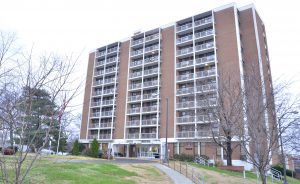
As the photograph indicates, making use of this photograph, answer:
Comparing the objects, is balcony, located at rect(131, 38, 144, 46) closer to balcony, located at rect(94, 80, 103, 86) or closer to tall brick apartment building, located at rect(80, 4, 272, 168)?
tall brick apartment building, located at rect(80, 4, 272, 168)

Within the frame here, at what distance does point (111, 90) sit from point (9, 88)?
174 feet

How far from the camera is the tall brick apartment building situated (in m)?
43.4

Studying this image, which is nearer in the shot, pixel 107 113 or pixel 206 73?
pixel 206 73

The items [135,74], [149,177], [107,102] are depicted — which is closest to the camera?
[149,177]

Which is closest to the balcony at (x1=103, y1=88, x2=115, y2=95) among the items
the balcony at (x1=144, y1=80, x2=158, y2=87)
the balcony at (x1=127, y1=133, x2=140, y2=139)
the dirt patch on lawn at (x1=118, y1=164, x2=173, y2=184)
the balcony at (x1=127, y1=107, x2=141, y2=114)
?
the balcony at (x1=127, y1=107, x2=141, y2=114)

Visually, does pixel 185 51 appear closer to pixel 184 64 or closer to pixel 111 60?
A: pixel 184 64

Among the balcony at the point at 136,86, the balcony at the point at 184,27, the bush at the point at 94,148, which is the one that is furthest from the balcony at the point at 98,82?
the bush at the point at 94,148

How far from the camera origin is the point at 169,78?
49.5m

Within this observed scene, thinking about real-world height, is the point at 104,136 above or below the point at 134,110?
below

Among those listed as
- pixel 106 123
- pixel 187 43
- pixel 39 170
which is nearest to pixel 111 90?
pixel 106 123

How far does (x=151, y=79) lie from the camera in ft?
175

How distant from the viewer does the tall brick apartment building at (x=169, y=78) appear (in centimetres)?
4338

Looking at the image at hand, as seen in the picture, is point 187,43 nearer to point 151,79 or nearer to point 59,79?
point 151,79

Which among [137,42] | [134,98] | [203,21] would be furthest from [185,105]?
[137,42]
